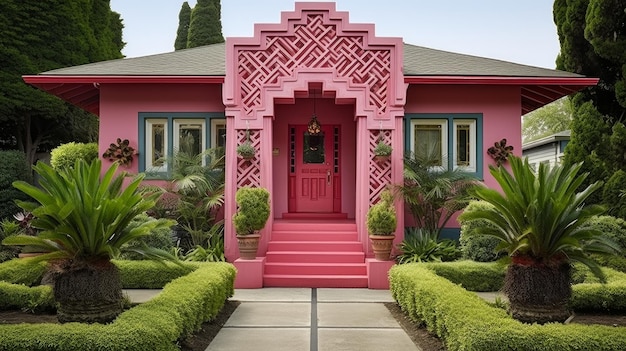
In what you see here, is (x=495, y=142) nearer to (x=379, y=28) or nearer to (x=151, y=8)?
(x=379, y=28)

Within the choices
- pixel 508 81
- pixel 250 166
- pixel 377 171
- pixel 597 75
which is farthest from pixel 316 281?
pixel 597 75

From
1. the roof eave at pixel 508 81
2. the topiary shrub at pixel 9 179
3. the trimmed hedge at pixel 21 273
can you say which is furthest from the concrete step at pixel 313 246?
the topiary shrub at pixel 9 179

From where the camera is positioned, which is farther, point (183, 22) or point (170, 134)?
point (183, 22)

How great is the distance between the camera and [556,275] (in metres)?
5.62

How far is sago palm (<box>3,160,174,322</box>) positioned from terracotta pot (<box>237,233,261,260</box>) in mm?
4738

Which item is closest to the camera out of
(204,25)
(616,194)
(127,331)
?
(127,331)

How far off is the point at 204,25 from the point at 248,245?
77.5ft

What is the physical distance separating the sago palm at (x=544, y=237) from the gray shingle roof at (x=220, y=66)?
6.67 meters

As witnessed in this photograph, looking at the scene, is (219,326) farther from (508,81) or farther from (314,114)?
(508,81)

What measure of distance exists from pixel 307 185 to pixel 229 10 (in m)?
21.8

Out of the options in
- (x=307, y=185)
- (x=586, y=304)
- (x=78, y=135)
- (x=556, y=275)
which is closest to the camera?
(x=556, y=275)

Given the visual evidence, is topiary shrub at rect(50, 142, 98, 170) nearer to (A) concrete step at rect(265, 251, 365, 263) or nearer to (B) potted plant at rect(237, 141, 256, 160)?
(B) potted plant at rect(237, 141, 256, 160)

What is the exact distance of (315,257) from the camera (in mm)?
11211

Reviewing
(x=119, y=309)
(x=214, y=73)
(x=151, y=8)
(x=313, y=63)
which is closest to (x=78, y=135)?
(x=151, y=8)
